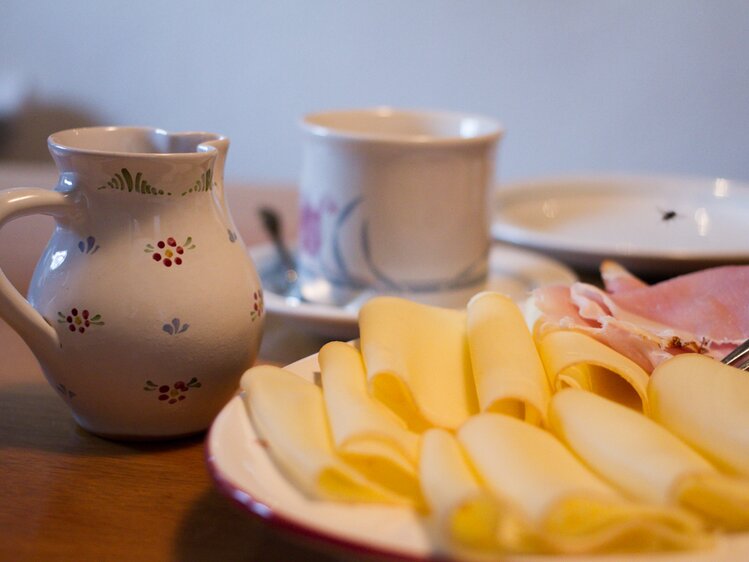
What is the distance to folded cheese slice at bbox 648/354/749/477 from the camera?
0.31m

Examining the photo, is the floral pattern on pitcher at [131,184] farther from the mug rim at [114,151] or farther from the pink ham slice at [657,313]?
the pink ham slice at [657,313]

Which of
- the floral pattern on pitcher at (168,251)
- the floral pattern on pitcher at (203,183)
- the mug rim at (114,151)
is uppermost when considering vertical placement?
the mug rim at (114,151)

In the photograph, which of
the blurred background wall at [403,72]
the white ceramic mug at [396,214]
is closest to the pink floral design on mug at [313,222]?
the white ceramic mug at [396,214]

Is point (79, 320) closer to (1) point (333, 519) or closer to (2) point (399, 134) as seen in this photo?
(1) point (333, 519)

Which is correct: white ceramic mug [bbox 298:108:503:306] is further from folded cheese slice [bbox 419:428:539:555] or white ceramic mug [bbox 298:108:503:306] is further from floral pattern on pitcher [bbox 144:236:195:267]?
folded cheese slice [bbox 419:428:539:555]

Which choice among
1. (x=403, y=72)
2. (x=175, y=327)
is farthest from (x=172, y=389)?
(x=403, y=72)

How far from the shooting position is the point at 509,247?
0.84 meters

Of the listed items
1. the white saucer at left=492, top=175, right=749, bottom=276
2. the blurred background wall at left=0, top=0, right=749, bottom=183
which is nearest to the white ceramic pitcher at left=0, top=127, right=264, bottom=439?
the white saucer at left=492, top=175, right=749, bottom=276

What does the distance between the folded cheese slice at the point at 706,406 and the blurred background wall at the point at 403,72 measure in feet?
4.89

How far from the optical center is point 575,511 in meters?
0.26

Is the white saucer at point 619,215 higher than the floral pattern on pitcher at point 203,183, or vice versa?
the floral pattern on pitcher at point 203,183

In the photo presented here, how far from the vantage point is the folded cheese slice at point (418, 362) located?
0.35 m

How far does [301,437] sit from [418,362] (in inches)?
3.7

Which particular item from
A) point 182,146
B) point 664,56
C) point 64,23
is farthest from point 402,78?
point 182,146
